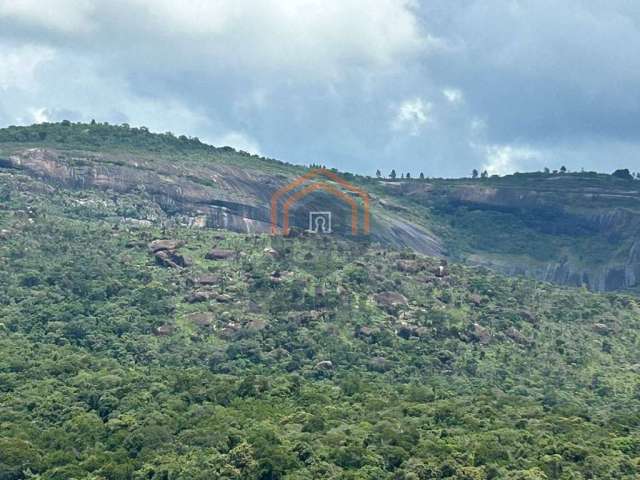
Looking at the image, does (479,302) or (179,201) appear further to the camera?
(179,201)

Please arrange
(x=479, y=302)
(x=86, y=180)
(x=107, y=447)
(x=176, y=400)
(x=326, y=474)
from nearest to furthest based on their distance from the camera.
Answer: (x=326, y=474)
(x=107, y=447)
(x=176, y=400)
(x=479, y=302)
(x=86, y=180)

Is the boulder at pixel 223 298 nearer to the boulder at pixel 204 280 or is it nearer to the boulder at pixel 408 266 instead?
the boulder at pixel 204 280

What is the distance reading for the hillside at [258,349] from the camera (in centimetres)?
9388

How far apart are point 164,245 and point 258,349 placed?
2716 centimetres

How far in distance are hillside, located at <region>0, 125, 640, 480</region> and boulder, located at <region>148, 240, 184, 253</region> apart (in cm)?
27

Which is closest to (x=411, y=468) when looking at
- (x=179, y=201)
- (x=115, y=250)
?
(x=115, y=250)

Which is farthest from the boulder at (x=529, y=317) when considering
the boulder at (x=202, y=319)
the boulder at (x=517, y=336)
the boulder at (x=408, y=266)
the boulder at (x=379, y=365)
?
the boulder at (x=202, y=319)

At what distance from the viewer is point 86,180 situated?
588 ft

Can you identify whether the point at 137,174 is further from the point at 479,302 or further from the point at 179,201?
the point at 479,302

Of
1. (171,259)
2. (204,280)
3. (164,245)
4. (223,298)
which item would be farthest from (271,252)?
(223,298)

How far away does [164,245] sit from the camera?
490 feet

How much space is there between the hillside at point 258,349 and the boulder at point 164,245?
27 cm

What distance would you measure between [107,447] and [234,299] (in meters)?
41.1

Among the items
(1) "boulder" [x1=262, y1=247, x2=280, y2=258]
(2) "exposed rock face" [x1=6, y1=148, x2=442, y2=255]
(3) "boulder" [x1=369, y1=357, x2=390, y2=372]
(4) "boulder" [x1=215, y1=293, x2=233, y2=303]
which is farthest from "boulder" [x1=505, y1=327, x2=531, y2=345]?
(2) "exposed rock face" [x1=6, y1=148, x2=442, y2=255]
